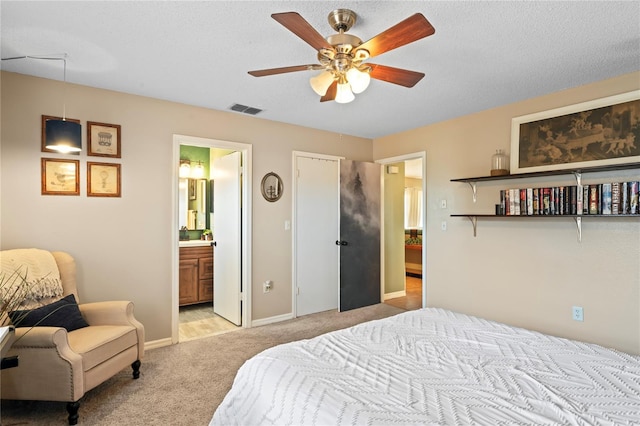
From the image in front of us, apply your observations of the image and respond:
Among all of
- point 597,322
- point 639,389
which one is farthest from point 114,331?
point 597,322

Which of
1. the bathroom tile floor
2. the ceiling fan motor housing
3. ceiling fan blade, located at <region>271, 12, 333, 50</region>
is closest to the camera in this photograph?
ceiling fan blade, located at <region>271, 12, 333, 50</region>

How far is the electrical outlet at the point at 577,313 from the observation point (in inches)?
114

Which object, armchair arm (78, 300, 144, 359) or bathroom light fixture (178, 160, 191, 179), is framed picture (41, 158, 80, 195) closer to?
armchair arm (78, 300, 144, 359)

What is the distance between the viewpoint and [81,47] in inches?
89.7

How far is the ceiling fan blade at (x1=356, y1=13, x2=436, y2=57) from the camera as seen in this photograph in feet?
4.71

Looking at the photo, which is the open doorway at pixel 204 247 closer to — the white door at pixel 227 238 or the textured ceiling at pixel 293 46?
the white door at pixel 227 238

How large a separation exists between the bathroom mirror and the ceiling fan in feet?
11.7

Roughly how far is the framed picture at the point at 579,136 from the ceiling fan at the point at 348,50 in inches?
76.1

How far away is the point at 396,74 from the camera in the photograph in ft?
6.39

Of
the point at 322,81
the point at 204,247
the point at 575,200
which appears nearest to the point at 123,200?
the point at 204,247

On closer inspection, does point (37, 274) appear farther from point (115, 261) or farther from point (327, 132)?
point (327, 132)

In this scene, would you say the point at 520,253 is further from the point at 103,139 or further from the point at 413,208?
the point at 413,208

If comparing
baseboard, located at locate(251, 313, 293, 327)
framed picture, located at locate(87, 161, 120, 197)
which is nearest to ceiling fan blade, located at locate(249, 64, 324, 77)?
framed picture, located at locate(87, 161, 120, 197)

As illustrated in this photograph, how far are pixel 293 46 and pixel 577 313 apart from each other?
10.7ft
